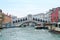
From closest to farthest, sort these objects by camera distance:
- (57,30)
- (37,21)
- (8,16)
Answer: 1. (57,30)
2. (37,21)
3. (8,16)

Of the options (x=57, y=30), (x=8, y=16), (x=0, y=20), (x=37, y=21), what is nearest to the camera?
(x=57, y=30)

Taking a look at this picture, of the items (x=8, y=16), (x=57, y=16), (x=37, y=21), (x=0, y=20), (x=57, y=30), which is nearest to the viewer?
(x=57, y=30)

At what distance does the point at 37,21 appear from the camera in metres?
49.8

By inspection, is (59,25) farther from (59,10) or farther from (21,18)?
(21,18)

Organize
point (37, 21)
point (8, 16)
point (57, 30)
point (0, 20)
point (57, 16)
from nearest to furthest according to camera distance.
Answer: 1. point (57, 30)
2. point (57, 16)
3. point (0, 20)
4. point (37, 21)
5. point (8, 16)

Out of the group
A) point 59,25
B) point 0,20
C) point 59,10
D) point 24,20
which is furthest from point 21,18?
point 59,25

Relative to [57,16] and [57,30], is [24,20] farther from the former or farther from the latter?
[57,30]

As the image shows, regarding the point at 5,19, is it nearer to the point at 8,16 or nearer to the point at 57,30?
the point at 8,16

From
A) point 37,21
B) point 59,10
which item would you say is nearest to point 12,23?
point 37,21

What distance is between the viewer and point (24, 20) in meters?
51.1

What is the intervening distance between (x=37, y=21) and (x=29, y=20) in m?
1.51

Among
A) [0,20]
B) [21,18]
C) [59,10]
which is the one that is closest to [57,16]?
[59,10]

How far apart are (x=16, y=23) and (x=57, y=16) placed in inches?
551

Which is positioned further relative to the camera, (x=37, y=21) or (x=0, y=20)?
(x=37, y=21)
